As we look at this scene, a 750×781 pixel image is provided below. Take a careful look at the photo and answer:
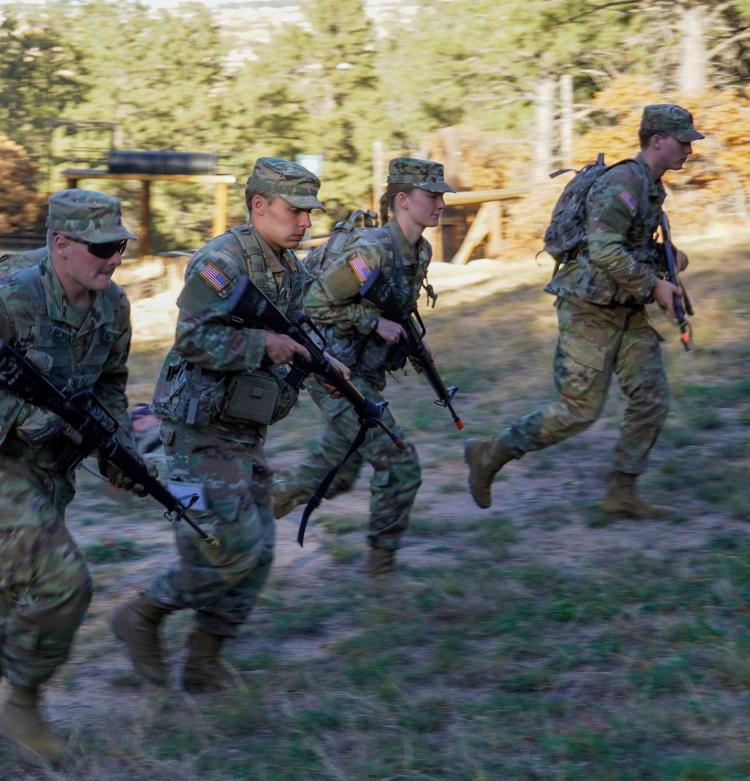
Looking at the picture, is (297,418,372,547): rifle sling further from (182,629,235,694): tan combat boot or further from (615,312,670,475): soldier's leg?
(615,312,670,475): soldier's leg

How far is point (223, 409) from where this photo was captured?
4.43 meters

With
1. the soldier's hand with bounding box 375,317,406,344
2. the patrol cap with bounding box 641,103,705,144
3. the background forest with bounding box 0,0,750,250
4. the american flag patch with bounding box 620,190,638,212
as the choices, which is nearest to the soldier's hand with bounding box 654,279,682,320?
the american flag patch with bounding box 620,190,638,212

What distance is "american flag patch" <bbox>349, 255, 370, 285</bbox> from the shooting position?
5449 millimetres

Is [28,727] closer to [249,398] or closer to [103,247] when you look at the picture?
[249,398]

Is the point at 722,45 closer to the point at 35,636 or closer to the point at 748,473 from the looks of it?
the point at 748,473

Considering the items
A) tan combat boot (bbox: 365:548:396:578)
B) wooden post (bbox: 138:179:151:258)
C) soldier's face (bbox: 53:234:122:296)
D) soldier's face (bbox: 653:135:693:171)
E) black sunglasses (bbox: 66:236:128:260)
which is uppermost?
black sunglasses (bbox: 66:236:128:260)

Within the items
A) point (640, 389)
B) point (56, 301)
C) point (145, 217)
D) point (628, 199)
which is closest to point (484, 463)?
point (640, 389)

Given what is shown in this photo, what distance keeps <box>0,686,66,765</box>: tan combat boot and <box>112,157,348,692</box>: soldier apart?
61cm

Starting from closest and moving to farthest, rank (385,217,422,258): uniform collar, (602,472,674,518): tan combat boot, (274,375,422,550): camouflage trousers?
(274,375,422,550): camouflage trousers
(385,217,422,258): uniform collar
(602,472,674,518): tan combat boot

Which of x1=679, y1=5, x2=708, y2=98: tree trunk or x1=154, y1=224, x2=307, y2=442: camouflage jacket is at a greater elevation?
x1=154, y1=224, x2=307, y2=442: camouflage jacket

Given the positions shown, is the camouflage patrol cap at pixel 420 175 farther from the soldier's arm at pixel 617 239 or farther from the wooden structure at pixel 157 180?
the wooden structure at pixel 157 180

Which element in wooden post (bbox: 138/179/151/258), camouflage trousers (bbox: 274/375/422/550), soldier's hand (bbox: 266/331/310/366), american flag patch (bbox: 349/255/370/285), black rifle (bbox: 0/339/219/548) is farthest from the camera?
wooden post (bbox: 138/179/151/258)

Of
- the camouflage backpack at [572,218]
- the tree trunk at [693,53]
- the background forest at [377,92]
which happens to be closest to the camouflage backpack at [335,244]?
the camouflage backpack at [572,218]

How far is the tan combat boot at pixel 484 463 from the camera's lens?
6.54 metres
